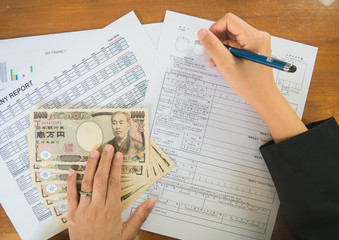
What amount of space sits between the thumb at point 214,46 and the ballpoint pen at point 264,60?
0.02 m

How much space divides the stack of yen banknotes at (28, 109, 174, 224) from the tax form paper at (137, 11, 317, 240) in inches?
1.5

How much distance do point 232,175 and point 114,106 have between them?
36 centimetres

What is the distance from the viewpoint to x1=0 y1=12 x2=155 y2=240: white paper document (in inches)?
27.7

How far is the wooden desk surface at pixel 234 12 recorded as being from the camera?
27.5 inches

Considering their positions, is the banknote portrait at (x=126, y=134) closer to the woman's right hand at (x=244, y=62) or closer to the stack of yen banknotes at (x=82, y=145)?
the stack of yen banknotes at (x=82, y=145)

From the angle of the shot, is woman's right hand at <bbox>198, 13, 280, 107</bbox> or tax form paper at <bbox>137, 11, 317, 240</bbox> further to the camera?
tax form paper at <bbox>137, 11, 317, 240</bbox>

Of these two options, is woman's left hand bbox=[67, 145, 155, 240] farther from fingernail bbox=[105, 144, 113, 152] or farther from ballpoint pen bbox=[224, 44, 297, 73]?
ballpoint pen bbox=[224, 44, 297, 73]

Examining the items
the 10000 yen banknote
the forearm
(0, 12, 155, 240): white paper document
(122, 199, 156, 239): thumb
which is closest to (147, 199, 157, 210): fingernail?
(122, 199, 156, 239): thumb

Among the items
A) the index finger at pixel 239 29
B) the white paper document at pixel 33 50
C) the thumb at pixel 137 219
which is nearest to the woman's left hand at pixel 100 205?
the thumb at pixel 137 219

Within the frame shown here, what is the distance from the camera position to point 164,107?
71cm

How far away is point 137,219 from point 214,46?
47cm

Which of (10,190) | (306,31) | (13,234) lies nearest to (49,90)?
(10,190)

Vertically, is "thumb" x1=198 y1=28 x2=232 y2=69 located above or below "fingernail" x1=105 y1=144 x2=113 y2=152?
above

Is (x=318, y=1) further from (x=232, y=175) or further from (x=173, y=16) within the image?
(x=232, y=175)
